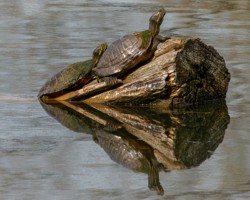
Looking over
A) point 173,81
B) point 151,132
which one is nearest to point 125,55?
point 173,81

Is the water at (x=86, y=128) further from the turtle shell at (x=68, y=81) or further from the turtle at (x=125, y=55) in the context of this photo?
the turtle at (x=125, y=55)

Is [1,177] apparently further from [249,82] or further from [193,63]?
[249,82]

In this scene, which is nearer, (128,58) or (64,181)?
(64,181)

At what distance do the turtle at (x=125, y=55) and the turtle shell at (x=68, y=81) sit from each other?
→ 121 mm

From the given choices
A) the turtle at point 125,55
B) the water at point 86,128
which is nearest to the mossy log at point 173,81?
the turtle at point 125,55

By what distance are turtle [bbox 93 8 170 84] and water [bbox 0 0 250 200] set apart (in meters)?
0.77

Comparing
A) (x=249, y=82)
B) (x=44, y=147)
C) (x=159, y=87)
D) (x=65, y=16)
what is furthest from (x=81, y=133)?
(x=65, y=16)

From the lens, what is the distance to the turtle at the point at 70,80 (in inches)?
419

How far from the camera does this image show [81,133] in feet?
30.6

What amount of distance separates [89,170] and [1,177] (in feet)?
2.30

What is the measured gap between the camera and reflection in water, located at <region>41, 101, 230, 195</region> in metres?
8.20

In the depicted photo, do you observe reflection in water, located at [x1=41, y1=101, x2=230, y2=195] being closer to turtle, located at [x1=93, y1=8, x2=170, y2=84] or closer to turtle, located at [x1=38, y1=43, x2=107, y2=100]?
turtle, located at [x1=38, y1=43, x2=107, y2=100]

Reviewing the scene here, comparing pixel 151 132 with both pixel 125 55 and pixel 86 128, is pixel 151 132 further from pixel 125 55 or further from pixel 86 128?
pixel 125 55

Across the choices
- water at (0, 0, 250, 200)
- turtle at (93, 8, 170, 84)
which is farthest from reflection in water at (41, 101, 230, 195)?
turtle at (93, 8, 170, 84)
